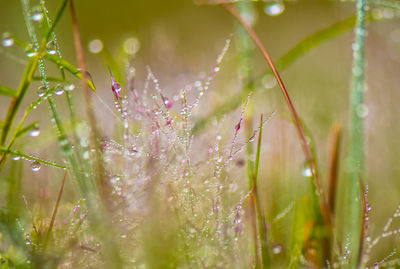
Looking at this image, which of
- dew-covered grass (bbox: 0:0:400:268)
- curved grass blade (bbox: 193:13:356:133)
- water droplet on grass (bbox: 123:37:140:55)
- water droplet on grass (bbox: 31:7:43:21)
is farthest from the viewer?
water droplet on grass (bbox: 123:37:140:55)

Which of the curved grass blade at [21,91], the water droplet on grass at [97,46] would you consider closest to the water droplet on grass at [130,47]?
the water droplet on grass at [97,46]

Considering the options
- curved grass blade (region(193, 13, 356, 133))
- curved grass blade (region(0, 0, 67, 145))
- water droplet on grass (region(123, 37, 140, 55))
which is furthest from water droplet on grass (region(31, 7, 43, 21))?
curved grass blade (region(193, 13, 356, 133))

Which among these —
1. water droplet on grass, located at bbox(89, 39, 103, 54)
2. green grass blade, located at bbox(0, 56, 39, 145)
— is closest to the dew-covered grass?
green grass blade, located at bbox(0, 56, 39, 145)

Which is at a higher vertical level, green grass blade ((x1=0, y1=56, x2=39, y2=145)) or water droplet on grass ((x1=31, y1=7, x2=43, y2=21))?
water droplet on grass ((x1=31, y1=7, x2=43, y2=21))

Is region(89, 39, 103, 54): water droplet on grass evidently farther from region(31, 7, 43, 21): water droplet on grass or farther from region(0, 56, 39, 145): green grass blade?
region(0, 56, 39, 145): green grass blade

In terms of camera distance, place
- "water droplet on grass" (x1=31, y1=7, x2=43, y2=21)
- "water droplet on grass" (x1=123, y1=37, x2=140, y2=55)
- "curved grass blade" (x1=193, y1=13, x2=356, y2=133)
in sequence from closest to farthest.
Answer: "water droplet on grass" (x1=31, y1=7, x2=43, y2=21)
"curved grass blade" (x1=193, y1=13, x2=356, y2=133)
"water droplet on grass" (x1=123, y1=37, x2=140, y2=55)

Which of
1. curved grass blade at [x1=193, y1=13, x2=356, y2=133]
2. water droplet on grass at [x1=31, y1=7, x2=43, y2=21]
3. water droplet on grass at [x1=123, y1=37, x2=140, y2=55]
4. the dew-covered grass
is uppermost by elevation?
water droplet on grass at [x1=123, y1=37, x2=140, y2=55]

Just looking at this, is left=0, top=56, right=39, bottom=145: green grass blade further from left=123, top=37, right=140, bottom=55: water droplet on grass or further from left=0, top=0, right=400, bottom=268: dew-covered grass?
left=123, top=37, right=140, bottom=55: water droplet on grass

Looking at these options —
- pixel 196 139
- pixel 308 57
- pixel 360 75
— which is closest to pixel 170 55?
pixel 196 139

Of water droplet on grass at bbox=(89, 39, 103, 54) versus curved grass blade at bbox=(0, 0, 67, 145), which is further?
water droplet on grass at bbox=(89, 39, 103, 54)

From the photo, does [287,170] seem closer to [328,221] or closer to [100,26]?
[328,221]

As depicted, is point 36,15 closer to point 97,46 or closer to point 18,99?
point 18,99

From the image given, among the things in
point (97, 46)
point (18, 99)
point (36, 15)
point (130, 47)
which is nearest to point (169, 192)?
point (18, 99)
